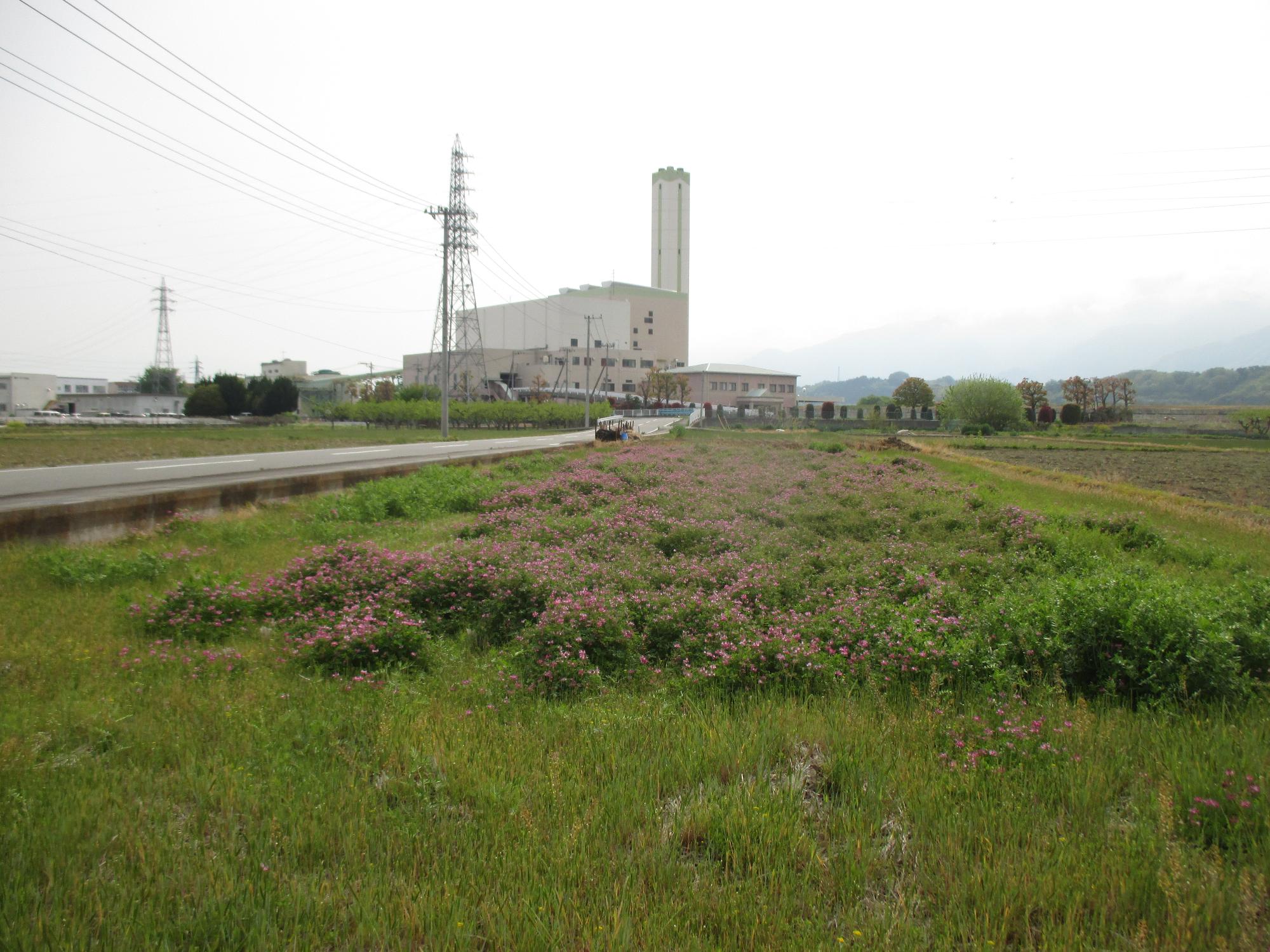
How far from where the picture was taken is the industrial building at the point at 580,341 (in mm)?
103750

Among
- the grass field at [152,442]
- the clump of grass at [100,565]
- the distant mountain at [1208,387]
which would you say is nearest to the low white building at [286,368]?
the grass field at [152,442]

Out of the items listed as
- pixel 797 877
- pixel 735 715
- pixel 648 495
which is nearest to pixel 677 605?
pixel 735 715

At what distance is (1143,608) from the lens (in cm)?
491

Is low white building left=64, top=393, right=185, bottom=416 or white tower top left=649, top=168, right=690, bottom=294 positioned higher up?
white tower top left=649, top=168, right=690, bottom=294

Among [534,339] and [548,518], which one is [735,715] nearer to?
[548,518]

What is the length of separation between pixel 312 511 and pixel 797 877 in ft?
36.0

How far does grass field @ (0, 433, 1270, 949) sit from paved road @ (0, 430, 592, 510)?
341 cm

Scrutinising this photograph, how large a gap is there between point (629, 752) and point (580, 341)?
10708cm

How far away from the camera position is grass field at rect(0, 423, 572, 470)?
17547 mm

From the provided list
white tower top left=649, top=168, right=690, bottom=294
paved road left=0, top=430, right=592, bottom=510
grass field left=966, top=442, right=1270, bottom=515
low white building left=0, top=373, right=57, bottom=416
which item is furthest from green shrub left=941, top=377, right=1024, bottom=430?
white tower top left=649, top=168, right=690, bottom=294

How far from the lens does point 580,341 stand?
108 meters

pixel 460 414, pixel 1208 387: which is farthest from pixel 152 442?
pixel 1208 387

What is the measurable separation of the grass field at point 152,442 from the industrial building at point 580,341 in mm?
53605

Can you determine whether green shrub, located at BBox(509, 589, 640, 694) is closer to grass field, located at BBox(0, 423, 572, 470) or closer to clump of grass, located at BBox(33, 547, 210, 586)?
clump of grass, located at BBox(33, 547, 210, 586)
